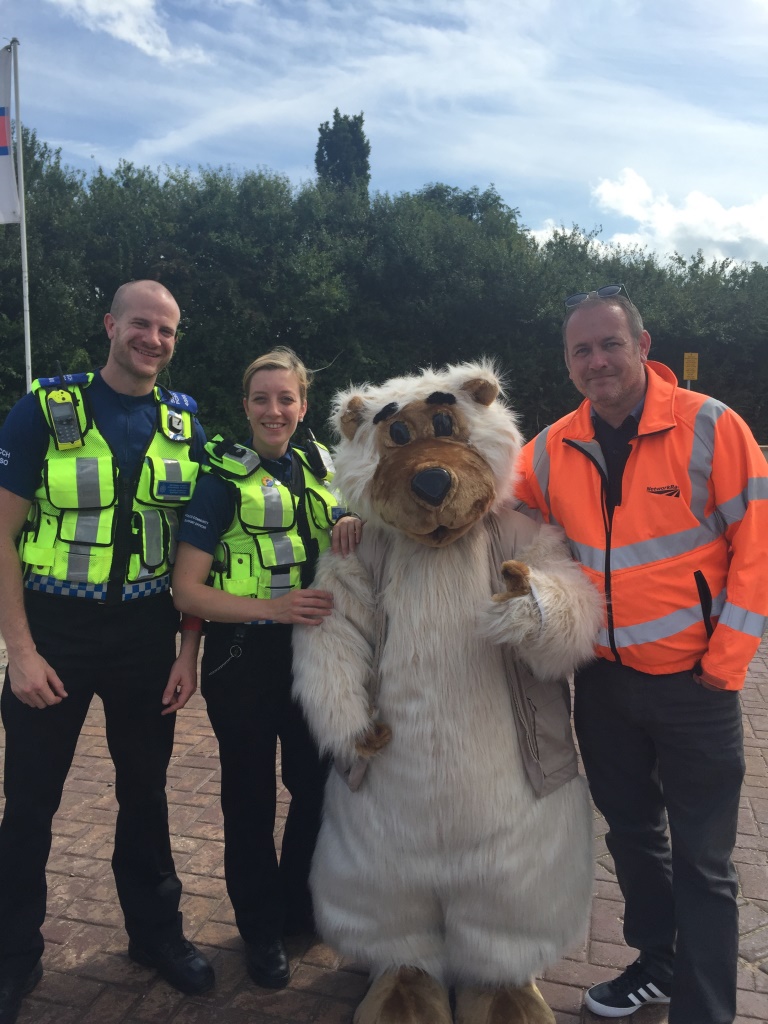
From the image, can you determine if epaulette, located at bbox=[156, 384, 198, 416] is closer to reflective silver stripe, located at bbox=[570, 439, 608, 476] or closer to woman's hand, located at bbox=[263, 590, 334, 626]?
A: woman's hand, located at bbox=[263, 590, 334, 626]

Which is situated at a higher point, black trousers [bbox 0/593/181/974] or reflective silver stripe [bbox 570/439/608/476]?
reflective silver stripe [bbox 570/439/608/476]

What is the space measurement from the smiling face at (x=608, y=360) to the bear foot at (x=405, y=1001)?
2.02 metres

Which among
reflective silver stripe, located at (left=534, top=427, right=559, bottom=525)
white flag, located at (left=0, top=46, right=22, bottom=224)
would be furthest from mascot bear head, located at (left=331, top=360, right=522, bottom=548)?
white flag, located at (left=0, top=46, right=22, bottom=224)

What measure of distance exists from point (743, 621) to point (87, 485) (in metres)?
2.16

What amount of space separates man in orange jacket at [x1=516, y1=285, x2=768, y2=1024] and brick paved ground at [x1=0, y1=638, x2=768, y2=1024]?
477 mm

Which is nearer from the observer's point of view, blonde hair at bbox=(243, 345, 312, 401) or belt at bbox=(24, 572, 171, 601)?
belt at bbox=(24, 572, 171, 601)

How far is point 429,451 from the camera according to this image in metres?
2.41

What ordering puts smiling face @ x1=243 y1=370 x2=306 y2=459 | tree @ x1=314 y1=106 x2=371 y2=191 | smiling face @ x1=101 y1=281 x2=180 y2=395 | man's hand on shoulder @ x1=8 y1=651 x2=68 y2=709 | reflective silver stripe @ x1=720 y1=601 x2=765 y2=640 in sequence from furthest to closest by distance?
1. tree @ x1=314 y1=106 x2=371 y2=191
2. smiling face @ x1=243 y1=370 x2=306 y2=459
3. smiling face @ x1=101 y1=281 x2=180 y2=395
4. man's hand on shoulder @ x1=8 y1=651 x2=68 y2=709
5. reflective silver stripe @ x1=720 y1=601 x2=765 y2=640

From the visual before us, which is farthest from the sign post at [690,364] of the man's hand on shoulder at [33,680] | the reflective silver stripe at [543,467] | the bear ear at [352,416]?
the man's hand on shoulder at [33,680]

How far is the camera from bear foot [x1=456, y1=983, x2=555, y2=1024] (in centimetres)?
242

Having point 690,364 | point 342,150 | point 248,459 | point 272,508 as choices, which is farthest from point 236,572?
point 342,150

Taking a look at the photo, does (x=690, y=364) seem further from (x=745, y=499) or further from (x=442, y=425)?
(x=442, y=425)

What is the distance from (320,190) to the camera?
59.7 feet

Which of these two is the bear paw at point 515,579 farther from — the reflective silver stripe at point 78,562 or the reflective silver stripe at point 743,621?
the reflective silver stripe at point 78,562
